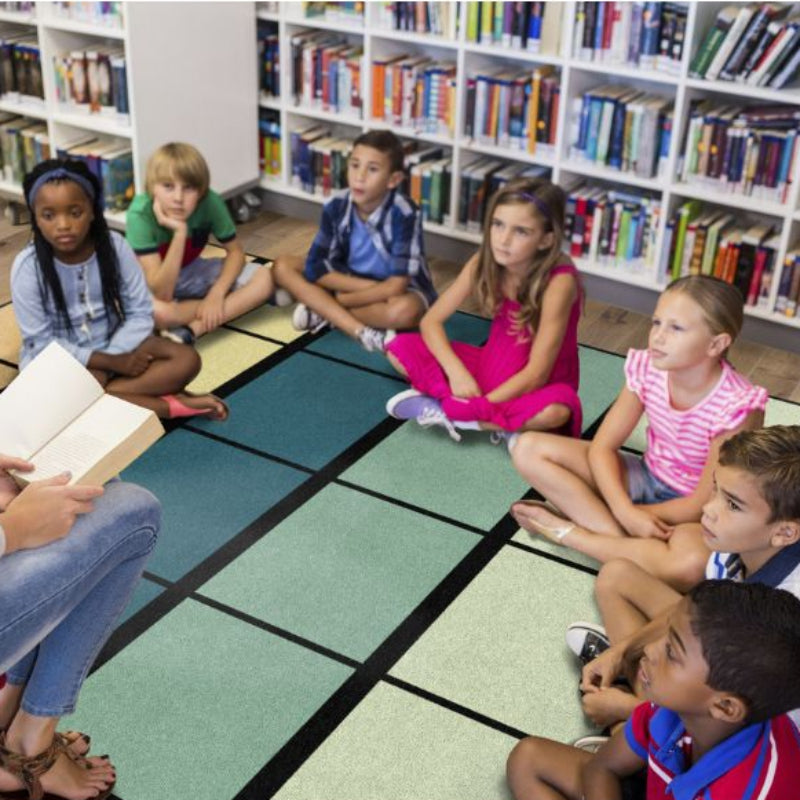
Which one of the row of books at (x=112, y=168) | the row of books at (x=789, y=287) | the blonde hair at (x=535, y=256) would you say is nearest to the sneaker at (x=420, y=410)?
the blonde hair at (x=535, y=256)

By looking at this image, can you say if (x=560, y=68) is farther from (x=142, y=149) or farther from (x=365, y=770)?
(x=365, y=770)

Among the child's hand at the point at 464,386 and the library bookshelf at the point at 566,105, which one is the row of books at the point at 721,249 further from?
the child's hand at the point at 464,386

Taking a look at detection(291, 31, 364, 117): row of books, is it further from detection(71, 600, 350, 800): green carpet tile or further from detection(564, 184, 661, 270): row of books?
detection(71, 600, 350, 800): green carpet tile

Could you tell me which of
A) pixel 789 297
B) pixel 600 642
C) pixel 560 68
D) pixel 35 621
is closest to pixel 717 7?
pixel 560 68

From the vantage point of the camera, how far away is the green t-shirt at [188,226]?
3.48 m

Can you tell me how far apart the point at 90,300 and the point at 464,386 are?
0.99m

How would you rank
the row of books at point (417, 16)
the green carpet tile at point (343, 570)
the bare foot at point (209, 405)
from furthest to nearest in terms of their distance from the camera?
the row of books at point (417, 16) < the bare foot at point (209, 405) < the green carpet tile at point (343, 570)

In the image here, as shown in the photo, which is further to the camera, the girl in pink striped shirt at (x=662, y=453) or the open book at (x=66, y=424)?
the girl in pink striped shirt at (x=662, y=453)

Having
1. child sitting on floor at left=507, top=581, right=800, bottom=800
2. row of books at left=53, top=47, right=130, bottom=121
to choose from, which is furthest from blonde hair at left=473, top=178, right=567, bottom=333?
row of books at left=53, top=47, right=130, bottom=121

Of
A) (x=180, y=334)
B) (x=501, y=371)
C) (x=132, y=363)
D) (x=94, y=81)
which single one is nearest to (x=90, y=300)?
(x=132, y=363)

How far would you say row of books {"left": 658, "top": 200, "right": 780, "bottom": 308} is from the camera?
11.7 ft

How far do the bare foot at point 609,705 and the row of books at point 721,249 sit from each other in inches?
71.1

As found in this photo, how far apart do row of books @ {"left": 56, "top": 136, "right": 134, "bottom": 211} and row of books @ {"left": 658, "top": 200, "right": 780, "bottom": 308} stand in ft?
6.23

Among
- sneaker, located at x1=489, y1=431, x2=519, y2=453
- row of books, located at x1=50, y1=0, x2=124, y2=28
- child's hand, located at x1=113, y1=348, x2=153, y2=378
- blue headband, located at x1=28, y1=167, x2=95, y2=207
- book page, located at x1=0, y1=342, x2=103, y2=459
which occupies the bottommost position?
sneaker, located at x1=489, y1=431, x2=519, y2=453
